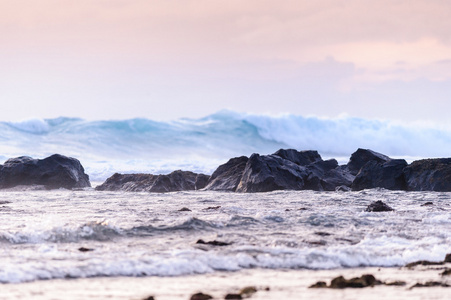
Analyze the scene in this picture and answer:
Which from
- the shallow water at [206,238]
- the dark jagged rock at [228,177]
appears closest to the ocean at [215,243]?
the shallow water at [206,238]

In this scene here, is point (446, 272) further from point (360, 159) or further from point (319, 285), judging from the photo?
point (360, 159)

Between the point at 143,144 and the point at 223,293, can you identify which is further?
the point at 143,144

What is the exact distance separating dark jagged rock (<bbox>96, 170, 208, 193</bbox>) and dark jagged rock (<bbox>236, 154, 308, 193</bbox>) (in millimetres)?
1971

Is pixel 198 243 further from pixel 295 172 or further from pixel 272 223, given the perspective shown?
pixel 295 172

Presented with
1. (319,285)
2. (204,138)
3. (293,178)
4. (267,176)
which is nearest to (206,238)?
(319,285)

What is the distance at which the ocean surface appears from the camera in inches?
2078

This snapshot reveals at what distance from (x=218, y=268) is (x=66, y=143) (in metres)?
48.3

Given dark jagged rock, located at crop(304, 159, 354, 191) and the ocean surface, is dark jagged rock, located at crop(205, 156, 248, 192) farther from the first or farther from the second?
the ocean surface

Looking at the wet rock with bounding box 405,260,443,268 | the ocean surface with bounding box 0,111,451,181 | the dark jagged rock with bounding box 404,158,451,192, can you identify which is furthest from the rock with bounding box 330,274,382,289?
the ocean surface with bounding box 0,111,451,181

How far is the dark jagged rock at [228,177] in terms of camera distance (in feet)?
61.0

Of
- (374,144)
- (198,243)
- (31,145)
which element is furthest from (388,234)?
(374,144)

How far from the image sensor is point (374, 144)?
65.1m

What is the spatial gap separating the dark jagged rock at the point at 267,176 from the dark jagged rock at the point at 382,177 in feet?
5.25

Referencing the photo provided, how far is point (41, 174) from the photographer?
2014cm
